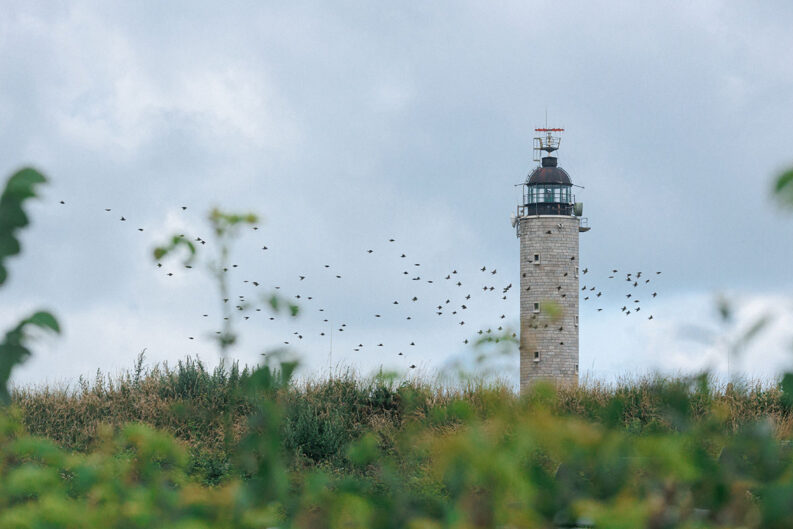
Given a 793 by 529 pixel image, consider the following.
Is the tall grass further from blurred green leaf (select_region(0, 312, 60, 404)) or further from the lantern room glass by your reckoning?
the lantern room glass

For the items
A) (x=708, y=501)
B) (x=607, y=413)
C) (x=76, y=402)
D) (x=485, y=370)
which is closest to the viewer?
(x=708, y=501)

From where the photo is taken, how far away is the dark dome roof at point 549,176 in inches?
1506

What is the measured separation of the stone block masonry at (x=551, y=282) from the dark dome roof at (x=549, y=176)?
200 cm

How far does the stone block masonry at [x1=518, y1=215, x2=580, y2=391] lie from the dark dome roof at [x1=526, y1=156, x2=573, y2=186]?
6.55ft

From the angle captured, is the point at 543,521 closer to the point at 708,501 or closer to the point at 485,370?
the point at 708,501

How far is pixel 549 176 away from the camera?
1518 inches

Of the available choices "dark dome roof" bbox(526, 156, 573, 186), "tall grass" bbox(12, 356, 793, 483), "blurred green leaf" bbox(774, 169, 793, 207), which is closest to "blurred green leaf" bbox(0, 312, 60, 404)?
"blurred green leaf" bbox(774, 169, 793, 207)

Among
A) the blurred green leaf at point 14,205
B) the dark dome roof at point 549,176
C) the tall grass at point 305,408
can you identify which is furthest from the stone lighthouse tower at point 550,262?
the blurred green leaf at point 14,205

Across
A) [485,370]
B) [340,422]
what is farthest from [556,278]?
[485,370]

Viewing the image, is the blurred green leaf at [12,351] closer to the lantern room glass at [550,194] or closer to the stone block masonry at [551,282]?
the stone block masonry at [551,282]

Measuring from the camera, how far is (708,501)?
2068 mm

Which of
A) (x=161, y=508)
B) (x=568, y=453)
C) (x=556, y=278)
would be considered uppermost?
(x=556, y=278)

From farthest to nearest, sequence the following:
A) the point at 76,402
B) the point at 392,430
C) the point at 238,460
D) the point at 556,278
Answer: the point at 556,278, the point at 76,402, the point at 392,430, the point at 238,460

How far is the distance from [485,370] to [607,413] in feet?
2.18
